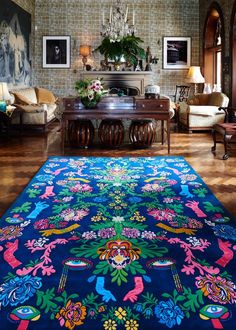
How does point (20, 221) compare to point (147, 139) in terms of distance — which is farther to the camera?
point (147, 139)

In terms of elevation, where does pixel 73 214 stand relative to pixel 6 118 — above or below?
below

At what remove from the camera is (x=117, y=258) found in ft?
8.96

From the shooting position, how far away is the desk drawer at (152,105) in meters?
6.90

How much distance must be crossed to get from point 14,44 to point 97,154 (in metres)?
5.27

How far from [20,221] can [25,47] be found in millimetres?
9311

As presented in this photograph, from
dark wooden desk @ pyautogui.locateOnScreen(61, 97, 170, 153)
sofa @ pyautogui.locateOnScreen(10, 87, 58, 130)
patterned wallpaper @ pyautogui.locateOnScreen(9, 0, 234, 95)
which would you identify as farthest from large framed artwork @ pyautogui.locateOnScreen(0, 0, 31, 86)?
dark wooden desk @ pyautogui.locateOnScreen(61, 97, 170, 153)

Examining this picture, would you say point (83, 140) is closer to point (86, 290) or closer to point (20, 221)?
point (20, 221)

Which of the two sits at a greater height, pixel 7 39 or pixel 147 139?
pixel 7 39

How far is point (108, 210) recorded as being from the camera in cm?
378

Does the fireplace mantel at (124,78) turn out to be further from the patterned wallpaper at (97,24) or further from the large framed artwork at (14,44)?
the large framed artwork at (14,44)

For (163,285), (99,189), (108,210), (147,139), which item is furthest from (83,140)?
(163,285)

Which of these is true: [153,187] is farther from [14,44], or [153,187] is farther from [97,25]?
[97,25]

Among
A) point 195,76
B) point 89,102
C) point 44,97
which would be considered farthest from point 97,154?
point 195,76

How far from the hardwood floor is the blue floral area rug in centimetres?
22
